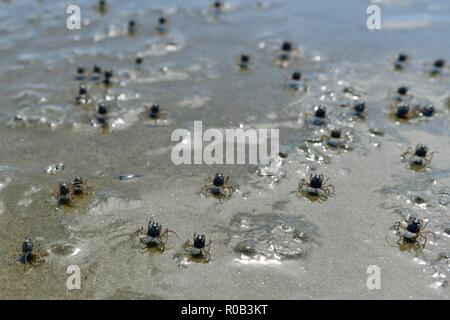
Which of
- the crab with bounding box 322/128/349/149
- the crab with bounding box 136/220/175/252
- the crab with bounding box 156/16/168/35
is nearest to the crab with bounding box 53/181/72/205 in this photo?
the crab with bounding box 136/220/175/252

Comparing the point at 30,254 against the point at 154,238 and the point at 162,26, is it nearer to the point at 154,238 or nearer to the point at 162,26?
the point at 154,238

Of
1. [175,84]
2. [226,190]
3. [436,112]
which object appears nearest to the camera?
[226,190]

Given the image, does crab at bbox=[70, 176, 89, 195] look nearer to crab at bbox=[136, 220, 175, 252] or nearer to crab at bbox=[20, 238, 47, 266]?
crab at bbox=[20, 238, 47, 266]

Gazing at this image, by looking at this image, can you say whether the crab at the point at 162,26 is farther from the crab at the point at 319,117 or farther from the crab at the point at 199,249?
the crab at the point at 199,249

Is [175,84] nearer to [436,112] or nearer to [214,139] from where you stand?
[214,139]

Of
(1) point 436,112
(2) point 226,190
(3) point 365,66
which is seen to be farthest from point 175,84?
(1) point 436,112

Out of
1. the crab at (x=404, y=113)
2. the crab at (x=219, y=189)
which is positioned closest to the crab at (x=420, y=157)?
the crab at (x=404, y=113)
